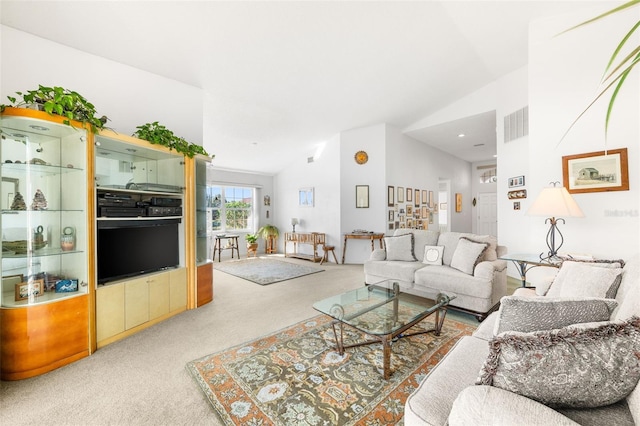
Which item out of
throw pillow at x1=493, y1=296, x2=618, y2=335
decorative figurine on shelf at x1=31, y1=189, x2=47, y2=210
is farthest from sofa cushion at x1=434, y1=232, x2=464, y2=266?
decorative figurine on shelf at x1=31, y1=189, x2=47, y2=210

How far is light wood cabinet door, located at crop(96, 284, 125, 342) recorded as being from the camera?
2436mm

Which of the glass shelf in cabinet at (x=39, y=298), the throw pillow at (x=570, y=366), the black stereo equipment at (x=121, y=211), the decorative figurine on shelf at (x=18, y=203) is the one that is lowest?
the glass shelf in cabinet at (x=39, y=298)

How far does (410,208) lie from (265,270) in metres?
3.58

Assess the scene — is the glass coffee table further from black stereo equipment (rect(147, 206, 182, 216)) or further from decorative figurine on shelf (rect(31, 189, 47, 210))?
decorative figurine on shelf (rect(31, 189, 47, 210))

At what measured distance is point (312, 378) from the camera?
6.49 feet

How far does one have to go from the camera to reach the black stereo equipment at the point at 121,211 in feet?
8.32

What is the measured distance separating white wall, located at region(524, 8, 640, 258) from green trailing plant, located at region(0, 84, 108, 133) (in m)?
4.54

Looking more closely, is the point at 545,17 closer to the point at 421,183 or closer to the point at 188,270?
the point at 421,183

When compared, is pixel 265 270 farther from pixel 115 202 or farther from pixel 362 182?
pixel 115 202

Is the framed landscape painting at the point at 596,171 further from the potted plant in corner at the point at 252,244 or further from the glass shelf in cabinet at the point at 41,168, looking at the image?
the potted plant in corner at the point at 252,244

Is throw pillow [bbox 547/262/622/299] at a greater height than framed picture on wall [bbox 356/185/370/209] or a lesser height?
lesser

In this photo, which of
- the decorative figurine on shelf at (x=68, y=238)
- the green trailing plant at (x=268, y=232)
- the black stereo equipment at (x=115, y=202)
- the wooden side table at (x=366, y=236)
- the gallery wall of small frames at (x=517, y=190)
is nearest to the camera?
the decorative figurine on shelf at (x=68, y=238)

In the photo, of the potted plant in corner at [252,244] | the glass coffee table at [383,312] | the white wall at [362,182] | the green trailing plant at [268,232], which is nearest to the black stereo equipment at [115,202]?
the glass coffee table at [383,312]

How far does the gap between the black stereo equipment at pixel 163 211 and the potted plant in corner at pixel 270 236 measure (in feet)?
13.6
